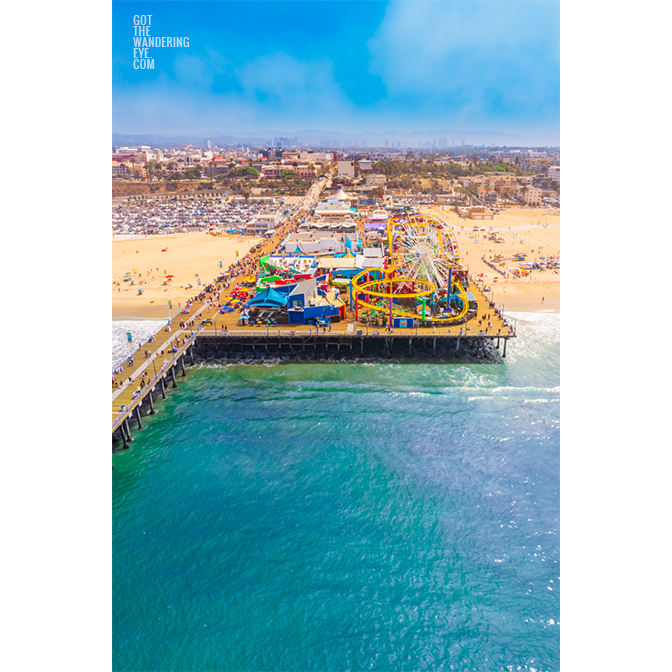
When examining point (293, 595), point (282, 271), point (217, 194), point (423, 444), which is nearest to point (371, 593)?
point (293, 595)

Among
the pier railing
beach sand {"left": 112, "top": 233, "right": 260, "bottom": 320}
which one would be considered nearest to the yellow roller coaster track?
the pier railing

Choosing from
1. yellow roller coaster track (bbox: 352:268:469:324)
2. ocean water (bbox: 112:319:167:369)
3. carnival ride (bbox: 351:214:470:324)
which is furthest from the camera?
carnival ride (bbox: 351:214:470:324)

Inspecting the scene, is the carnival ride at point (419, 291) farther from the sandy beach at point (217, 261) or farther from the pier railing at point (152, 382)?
the pier railing at point (152, 382)

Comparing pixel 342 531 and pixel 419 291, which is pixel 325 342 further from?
pixel 342 531

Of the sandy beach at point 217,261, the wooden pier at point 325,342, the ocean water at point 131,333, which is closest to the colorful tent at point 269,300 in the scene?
the wooden pier at point 325,342

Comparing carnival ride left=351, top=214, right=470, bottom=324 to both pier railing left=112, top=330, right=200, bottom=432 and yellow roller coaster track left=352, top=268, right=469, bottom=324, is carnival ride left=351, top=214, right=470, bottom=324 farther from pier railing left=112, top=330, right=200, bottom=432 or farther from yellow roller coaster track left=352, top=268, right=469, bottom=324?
pier railing left=112, top=330, right=200, bottom=432

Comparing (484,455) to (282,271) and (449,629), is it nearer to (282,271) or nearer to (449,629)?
(449,629)
